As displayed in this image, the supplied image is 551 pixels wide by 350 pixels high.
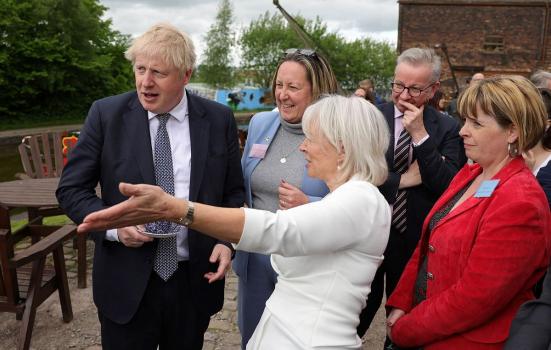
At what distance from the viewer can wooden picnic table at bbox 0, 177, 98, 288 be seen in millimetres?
4469

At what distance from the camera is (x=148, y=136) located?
2.13 m

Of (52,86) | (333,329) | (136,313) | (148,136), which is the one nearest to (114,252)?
(136,313)

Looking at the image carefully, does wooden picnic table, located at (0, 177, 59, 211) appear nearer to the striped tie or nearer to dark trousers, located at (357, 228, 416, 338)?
dark trousers, located at (357, 228, 416, 338)

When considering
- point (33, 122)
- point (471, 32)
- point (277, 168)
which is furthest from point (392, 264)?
point (471, 32)

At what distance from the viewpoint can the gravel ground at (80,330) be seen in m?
3.74

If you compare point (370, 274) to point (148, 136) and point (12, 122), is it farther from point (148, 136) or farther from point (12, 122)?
point (12, 122)

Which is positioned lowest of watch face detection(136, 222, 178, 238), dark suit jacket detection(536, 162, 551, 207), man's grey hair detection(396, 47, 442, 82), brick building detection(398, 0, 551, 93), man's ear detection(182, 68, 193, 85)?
watch face detection(136, 222, 178, 238)

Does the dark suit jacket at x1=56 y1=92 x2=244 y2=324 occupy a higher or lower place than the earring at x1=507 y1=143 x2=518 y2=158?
lower

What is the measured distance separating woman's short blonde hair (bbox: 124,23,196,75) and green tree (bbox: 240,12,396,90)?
5953 centimetres

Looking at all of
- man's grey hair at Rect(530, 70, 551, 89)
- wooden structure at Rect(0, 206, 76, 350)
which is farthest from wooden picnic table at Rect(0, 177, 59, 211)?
man's grey hair at Rect(530, 70, 551, 89)

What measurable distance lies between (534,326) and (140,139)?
161cm

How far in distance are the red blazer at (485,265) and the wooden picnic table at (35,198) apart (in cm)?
361

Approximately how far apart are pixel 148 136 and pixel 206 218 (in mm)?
828

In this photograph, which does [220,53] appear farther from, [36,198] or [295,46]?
[36,198]
